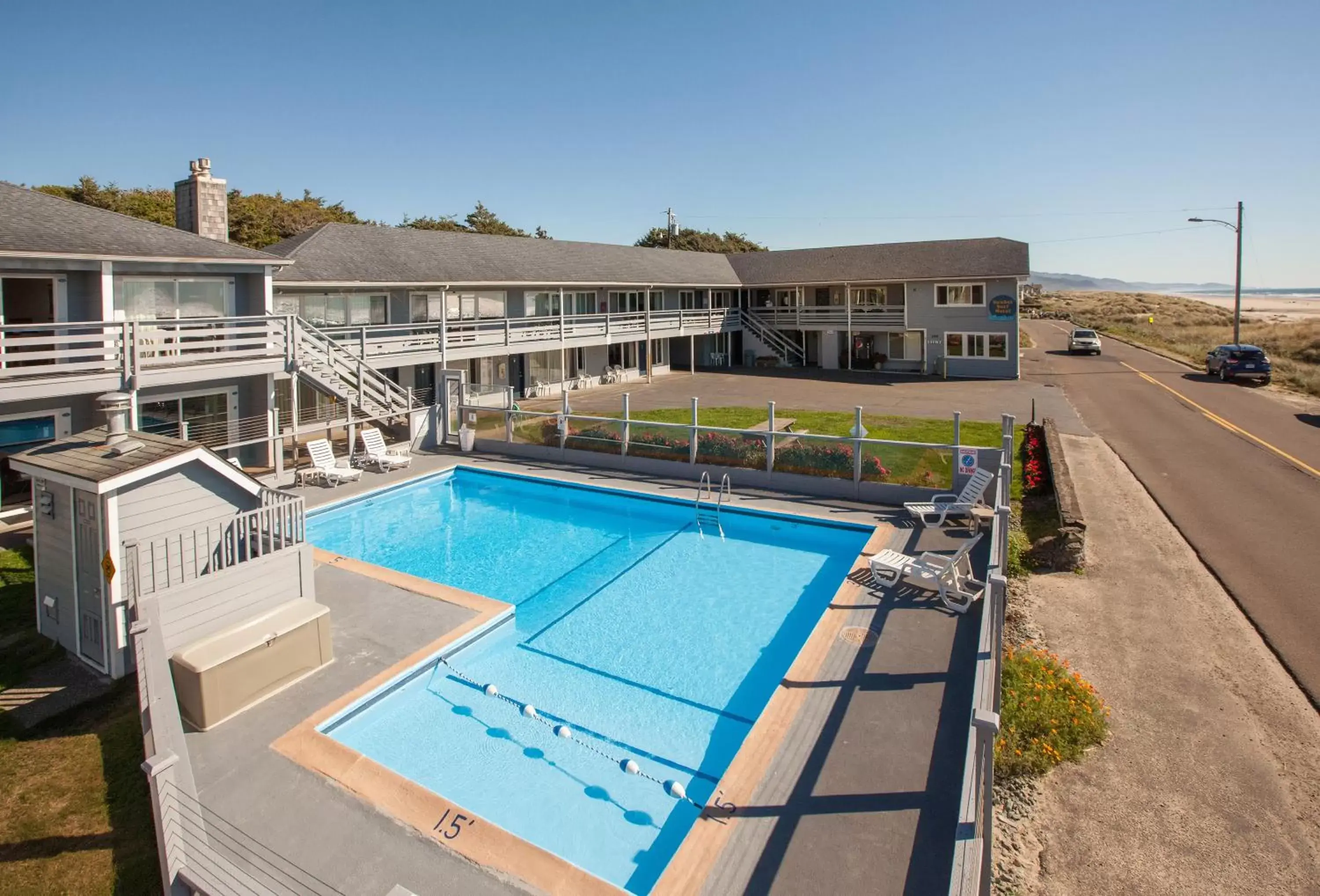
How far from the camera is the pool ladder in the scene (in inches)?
651

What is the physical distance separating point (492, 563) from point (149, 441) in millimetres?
6165

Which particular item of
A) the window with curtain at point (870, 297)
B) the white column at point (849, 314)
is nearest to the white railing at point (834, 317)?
the white column at point (849, 314)

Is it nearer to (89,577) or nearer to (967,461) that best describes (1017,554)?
(967,461)

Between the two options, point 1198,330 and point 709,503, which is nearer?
point 709,503

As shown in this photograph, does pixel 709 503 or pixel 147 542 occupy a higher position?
pixel 147 542

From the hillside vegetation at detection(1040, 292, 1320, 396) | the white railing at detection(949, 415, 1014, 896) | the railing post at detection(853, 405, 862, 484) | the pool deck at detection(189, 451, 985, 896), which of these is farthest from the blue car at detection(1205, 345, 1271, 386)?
the white railing at detection(949, 415, 1014, 896)

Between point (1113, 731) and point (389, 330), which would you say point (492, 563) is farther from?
point (389, 330)

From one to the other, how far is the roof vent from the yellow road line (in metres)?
23.8

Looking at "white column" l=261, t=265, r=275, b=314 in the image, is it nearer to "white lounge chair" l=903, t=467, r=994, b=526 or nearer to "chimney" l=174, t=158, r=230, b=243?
"chimney" l=174, t=158, r=230, b=243

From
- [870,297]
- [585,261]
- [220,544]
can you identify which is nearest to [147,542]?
[220,544]

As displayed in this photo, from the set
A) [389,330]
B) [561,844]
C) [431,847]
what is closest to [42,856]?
[431,847]

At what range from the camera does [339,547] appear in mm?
15109

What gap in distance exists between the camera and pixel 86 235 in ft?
51.4

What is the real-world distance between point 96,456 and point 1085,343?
5261cm
